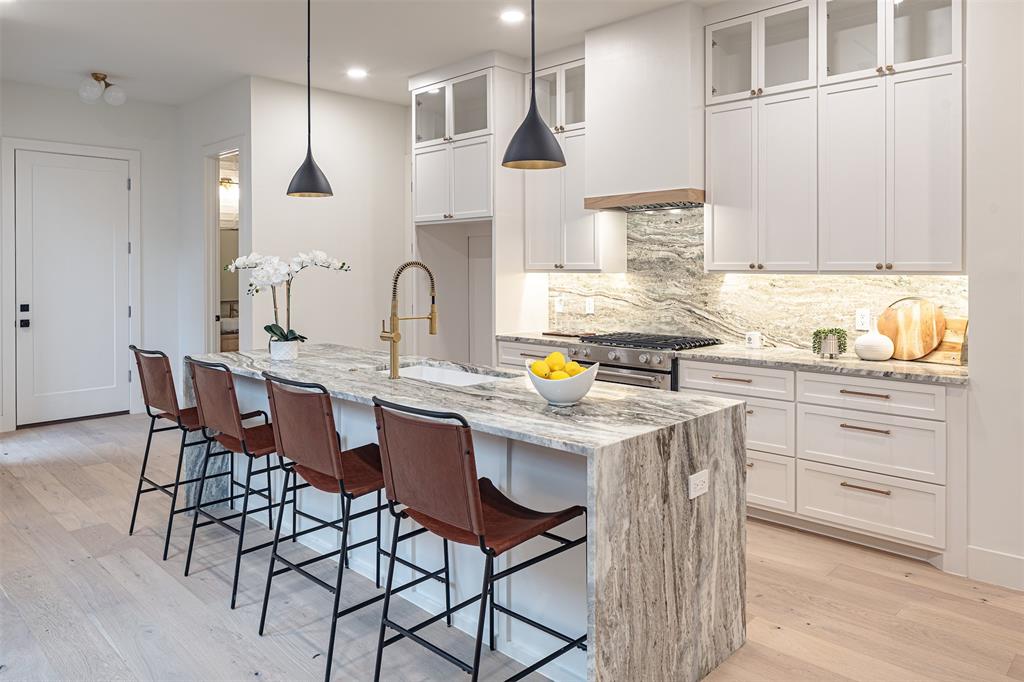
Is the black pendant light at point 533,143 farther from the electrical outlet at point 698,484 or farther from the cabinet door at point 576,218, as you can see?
the cabinet door at point 576,218

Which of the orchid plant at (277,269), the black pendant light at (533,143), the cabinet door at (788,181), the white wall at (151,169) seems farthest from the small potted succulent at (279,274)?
the white wall at (151,169)

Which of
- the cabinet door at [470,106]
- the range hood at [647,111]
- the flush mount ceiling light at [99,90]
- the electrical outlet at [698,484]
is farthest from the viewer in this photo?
the flush mount ceiling light at [99,90]

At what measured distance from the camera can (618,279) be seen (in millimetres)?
5164

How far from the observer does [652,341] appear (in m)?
4.45

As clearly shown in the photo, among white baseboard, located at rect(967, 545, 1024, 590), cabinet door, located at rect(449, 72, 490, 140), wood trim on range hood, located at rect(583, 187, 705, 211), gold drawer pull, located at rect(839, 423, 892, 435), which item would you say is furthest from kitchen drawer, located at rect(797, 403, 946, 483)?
cabinet door, located at rect(449, 72, 490, 140)

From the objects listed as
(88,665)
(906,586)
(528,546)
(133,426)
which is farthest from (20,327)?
(906,586)

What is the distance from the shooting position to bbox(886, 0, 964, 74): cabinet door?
10.9 feet

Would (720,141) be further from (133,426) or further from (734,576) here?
(133,426)

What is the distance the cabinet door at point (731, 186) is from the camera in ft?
13.4

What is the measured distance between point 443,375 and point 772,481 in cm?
184

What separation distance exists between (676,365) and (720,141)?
1.34 m

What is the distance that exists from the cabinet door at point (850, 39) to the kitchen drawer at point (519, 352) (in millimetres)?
2261

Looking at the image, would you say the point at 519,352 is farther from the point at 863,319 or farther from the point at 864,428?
the point at 864,428

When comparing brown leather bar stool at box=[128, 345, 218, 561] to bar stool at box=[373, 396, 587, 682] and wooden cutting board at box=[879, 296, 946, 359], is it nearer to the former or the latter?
bar stool at box=[373, 396, 587, 682]
